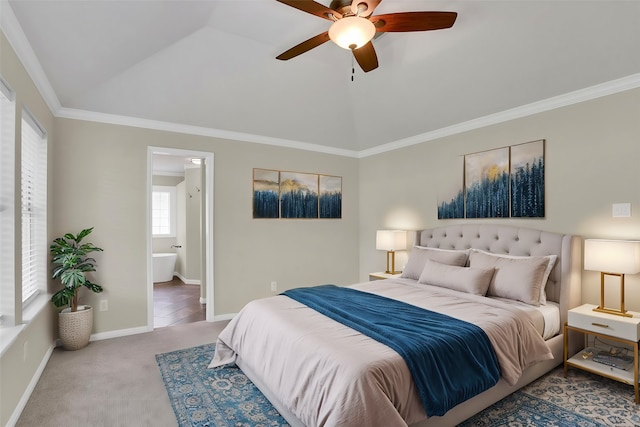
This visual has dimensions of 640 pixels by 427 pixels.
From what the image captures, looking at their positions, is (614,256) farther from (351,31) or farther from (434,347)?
(351,31)

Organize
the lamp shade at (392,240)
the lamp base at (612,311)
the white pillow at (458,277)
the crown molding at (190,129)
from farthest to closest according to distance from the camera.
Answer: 1. the lamp shade at (392,240)
2. the crown molding at (190,129)
3. the white pillow at (458,277)
4. the lamp base at (612,311)

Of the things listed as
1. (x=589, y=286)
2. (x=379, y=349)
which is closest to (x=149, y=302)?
(x=379, y=349)

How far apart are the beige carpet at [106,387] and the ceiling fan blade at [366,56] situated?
9.21ft

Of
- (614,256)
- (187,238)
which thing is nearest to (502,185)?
(614,256)

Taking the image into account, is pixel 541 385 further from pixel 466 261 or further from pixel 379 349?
pixel 379 349

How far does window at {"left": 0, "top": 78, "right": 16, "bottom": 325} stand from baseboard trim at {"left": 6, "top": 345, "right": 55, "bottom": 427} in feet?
1.88

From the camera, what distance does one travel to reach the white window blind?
9.08 ft

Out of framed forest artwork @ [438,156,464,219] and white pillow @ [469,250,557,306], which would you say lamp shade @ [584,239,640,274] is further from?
framed forest artwork @ [438,156,464,219]

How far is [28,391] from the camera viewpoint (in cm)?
247

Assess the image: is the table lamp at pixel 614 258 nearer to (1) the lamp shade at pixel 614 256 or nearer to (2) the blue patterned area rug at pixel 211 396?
(1) the lamp shade at pixel 614 256

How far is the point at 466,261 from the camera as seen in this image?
370 cm

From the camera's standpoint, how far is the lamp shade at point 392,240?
4.55 meters

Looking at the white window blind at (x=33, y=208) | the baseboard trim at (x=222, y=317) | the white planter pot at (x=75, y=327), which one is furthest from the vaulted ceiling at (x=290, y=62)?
the baseboard trim at (x=222, y=317)

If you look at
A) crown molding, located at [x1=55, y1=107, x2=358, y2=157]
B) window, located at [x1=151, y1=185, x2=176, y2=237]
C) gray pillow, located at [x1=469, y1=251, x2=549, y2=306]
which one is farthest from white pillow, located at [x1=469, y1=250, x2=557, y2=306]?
window, located at [x1=151, y1=185, x2=176, y2=237]
